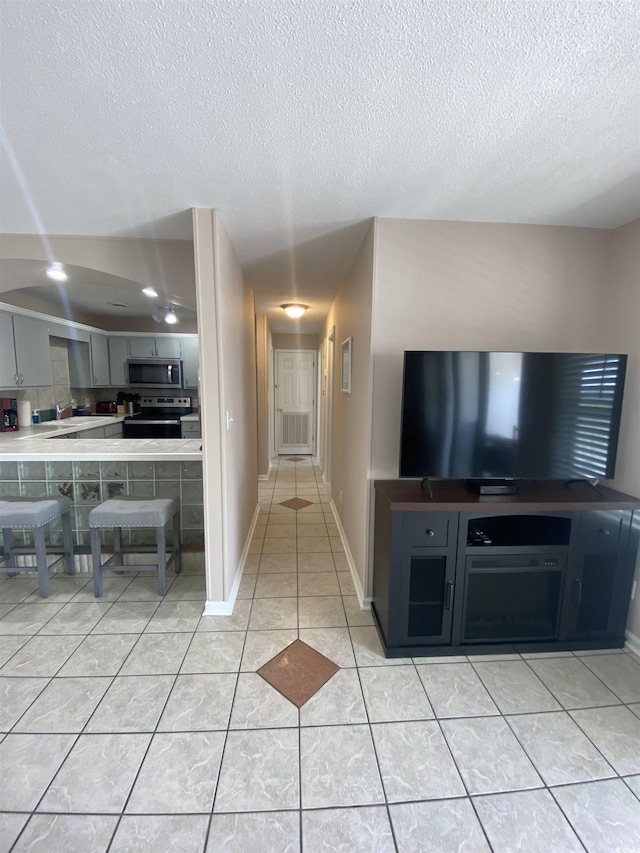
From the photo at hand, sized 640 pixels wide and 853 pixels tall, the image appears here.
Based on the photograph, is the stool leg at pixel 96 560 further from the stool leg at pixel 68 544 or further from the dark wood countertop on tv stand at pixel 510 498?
the dark wood countertop on tv stand at pixel 510 498

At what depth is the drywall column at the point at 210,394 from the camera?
1.93 meters

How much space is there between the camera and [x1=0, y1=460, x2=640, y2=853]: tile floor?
44.6 inches

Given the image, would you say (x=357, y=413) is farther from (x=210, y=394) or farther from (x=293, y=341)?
(x=293, y=341)

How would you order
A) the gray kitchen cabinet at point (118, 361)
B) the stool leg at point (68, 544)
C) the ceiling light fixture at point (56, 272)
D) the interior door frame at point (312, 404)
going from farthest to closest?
the interior door frame at point (312, 404), the gray kitchen cabinet at point (118, 361), the stool leg at point (68, 544), the ceiling light fixture at point (56, 272)

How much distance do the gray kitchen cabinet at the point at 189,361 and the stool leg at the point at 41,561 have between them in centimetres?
317

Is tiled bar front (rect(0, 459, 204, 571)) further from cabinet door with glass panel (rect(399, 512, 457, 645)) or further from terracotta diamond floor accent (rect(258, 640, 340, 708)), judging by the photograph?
cabinet door with glass panel (rect(399, 512, 457, 645))

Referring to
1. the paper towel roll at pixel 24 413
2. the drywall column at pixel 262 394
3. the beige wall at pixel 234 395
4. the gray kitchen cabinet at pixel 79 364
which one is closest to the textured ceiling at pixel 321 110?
the beige wall at pixel 234 395

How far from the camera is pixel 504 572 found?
1818 millimetres

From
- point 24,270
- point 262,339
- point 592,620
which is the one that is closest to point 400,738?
point 592,620

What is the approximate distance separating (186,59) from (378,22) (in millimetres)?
554

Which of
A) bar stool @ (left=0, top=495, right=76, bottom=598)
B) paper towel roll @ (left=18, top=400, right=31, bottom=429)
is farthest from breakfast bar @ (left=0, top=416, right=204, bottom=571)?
paper towel roll @ (left=18, top=400, right=31, bottom=429)

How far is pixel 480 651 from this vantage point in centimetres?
187

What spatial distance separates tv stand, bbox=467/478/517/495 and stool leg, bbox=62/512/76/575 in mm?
2791

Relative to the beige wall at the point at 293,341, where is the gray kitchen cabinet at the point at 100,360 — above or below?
below
